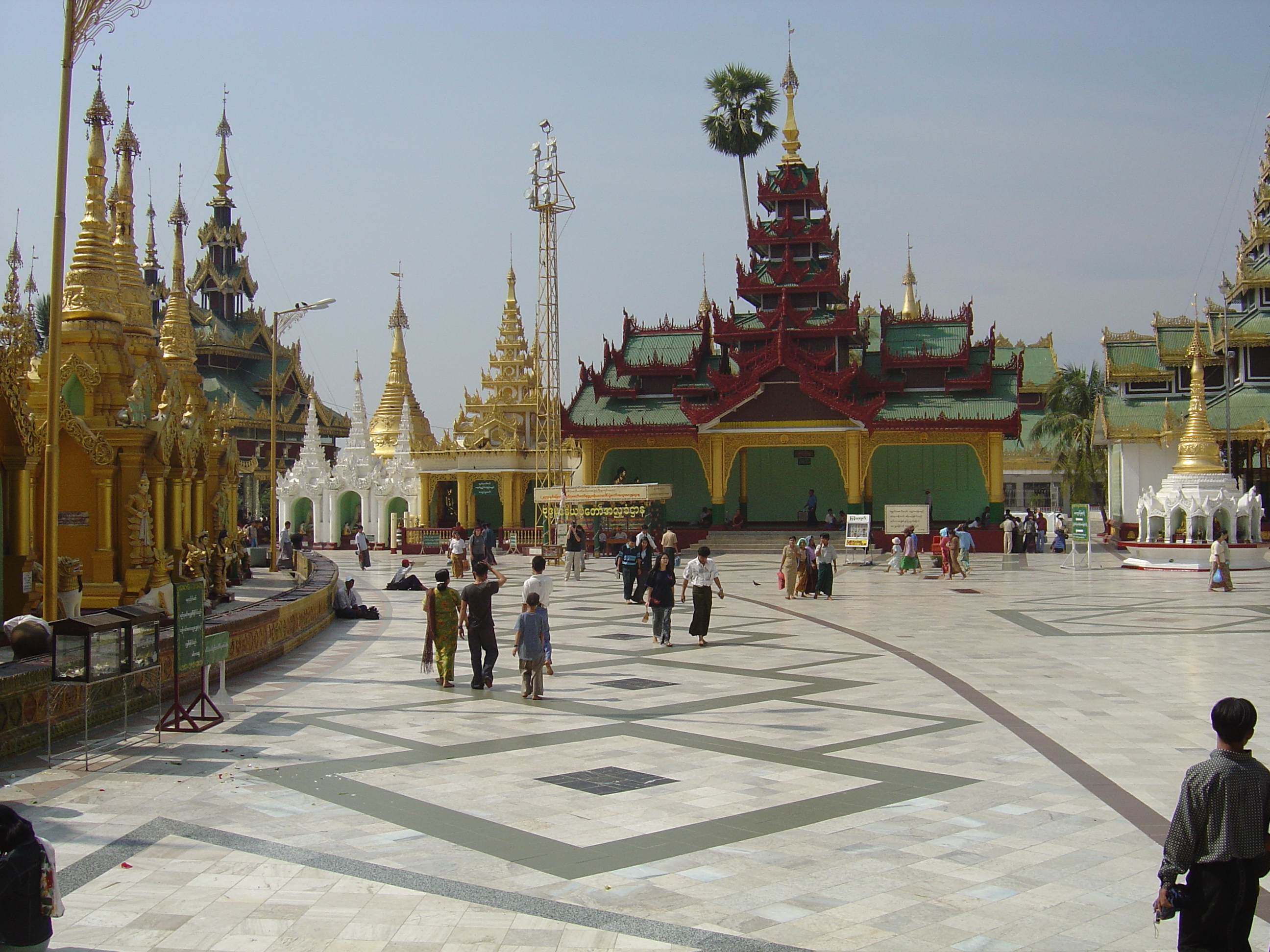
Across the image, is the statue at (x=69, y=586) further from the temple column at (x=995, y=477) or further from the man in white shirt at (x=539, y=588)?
the temple column at (x=995, y=477)

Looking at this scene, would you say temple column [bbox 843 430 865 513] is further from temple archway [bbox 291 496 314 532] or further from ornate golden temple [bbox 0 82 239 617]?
ornate golden temple [bbox 0 82 239 617]

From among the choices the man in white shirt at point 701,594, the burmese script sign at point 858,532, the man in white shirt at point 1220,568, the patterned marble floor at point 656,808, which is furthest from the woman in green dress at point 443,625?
the burmese script sign at point 858,532

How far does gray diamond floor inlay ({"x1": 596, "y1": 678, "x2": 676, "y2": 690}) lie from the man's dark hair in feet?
27.2

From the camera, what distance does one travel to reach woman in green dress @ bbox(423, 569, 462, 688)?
12445 millimetres

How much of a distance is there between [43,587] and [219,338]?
172 ft

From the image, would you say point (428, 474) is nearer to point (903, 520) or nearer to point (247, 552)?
point (247, 552)

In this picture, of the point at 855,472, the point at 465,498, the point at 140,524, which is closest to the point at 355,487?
the point at 465,498

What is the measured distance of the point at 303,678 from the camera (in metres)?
13.4

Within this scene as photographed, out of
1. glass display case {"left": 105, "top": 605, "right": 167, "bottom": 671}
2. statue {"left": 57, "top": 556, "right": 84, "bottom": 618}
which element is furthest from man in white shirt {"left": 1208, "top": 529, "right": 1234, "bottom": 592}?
glass display case {"left": 105, "top": 605, "right": 167, "bottom": 671}

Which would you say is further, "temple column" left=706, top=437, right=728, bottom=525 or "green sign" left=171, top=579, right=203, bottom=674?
"temple column" left=706, top=437, right=728, bottom=525

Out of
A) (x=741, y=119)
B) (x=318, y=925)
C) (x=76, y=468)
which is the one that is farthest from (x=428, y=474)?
(x=318, y=925)

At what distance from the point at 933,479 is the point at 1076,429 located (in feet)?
30.9

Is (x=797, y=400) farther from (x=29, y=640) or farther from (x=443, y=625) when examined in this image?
(x=29, y=640)

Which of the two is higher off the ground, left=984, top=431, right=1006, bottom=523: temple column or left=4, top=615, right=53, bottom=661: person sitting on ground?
left=984, top=431, right=1006, bottom=523: temple column
